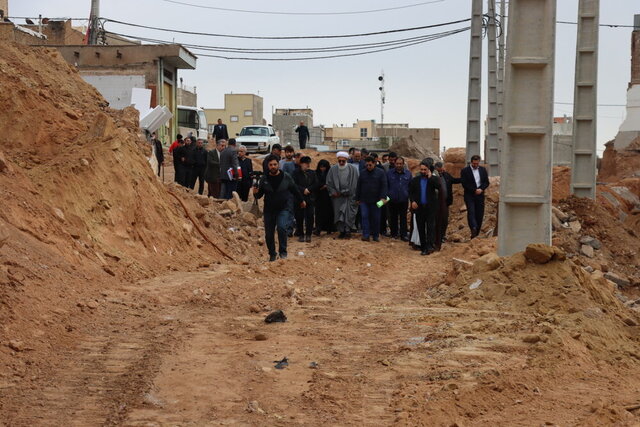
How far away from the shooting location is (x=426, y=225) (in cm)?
1788

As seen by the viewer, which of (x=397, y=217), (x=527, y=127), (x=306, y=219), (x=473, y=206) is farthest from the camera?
(x=397, y=217)

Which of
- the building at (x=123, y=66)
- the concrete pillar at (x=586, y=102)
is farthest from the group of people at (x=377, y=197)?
the building at (x=123, y=66)

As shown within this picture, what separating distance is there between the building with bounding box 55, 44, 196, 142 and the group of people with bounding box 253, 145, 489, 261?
59.7 ft

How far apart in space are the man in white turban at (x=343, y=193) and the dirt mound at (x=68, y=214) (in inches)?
68.1

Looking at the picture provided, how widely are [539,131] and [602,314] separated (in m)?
3.01

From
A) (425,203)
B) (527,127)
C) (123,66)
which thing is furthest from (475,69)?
(527,127)

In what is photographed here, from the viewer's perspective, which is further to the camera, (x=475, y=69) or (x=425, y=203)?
(x=475, y=69)

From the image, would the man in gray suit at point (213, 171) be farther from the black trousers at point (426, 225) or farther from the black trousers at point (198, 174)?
the black trousers at point (426, 225)

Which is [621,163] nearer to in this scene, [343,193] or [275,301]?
[343,193]

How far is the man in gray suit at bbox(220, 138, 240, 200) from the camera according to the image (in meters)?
20.8

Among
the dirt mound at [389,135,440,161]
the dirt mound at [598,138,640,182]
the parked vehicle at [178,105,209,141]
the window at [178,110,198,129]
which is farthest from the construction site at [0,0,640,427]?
the window at [178,110,198,129]

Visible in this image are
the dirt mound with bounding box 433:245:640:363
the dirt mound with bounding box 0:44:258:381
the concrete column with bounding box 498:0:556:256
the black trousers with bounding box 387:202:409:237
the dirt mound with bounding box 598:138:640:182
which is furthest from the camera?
the dirt mound with bounding box 598:138:640:182

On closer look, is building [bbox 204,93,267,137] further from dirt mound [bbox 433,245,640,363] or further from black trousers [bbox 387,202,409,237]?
dirt mound [bbox 433,245,640,363]

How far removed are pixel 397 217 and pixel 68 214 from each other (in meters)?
8.46
